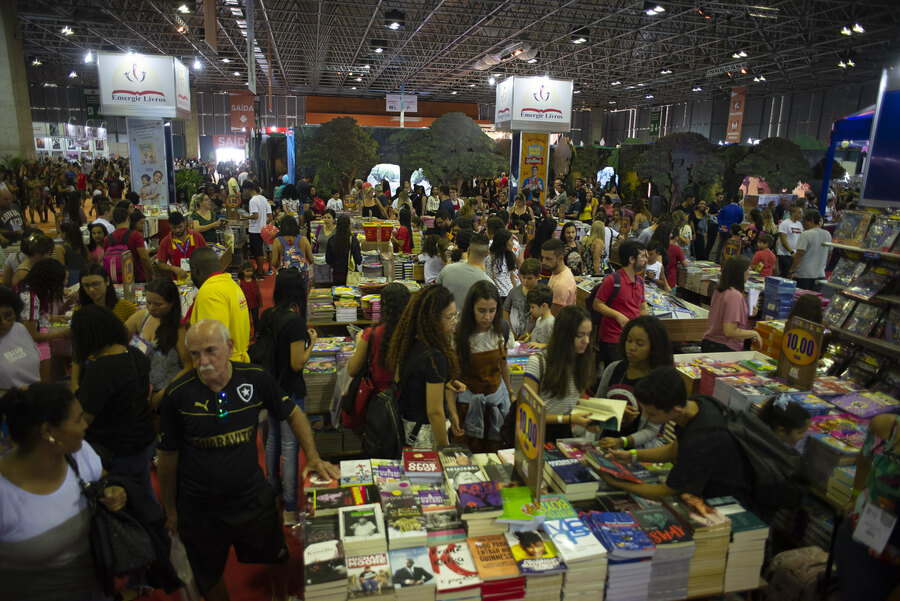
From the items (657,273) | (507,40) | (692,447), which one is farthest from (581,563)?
(507,40)

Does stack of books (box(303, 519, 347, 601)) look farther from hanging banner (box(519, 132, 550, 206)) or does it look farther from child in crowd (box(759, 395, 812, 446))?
hanging banner (box(519, 132, 550, 206))

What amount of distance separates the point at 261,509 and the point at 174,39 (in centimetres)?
2354

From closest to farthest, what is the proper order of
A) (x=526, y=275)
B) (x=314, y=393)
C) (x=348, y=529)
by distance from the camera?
(x=348, y=529)
(x=314, y=393)
(x=526, y=275)

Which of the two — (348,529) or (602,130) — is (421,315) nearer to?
(348,529)

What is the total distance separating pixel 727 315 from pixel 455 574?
324 centimetres

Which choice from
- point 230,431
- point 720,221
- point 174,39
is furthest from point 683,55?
point 230,431

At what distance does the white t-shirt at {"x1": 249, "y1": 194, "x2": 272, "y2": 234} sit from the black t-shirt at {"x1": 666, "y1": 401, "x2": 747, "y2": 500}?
831 cm

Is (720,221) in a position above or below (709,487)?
above

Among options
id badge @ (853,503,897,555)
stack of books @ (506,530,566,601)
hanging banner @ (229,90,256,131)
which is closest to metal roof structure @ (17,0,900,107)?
hanging banner @ (229,90,256,131)

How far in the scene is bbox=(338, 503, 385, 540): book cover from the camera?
1.94 m

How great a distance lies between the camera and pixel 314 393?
4023mm

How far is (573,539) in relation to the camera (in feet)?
6.57

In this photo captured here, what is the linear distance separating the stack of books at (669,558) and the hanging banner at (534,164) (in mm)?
9815

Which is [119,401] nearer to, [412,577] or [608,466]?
[412,577]
